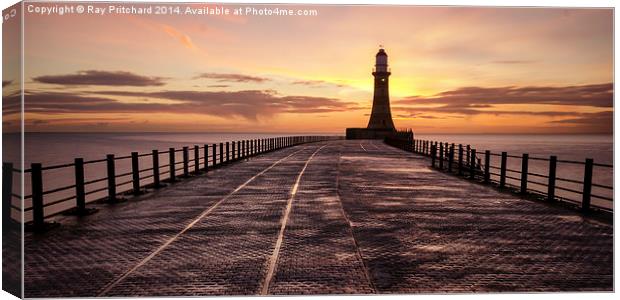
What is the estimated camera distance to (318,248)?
26.0ft

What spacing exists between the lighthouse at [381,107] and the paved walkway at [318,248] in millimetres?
84709

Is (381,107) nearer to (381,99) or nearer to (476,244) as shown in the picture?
(381,99)

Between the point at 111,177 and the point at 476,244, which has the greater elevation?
the point at 111,177

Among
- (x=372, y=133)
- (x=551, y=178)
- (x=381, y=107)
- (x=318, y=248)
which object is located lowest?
(x=318, y=248)

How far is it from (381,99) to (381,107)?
1575 mm

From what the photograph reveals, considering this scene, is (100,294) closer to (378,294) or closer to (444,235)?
(378,294)

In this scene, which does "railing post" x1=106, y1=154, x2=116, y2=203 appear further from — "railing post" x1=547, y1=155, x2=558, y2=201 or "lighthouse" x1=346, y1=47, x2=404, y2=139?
"lighthouse" x1=346, y1=47, x2=404, y2=139

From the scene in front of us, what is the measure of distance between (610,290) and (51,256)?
7133 mm

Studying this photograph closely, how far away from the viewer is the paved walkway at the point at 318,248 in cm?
630

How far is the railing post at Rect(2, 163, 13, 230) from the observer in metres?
7.65

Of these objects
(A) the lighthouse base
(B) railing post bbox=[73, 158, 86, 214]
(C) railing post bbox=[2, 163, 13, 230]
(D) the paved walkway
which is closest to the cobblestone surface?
(D) the paved walkway

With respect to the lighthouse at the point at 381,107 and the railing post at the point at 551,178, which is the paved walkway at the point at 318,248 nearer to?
the railing post at the point at 551,178

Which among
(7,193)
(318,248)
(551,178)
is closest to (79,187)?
Result: (7,193)

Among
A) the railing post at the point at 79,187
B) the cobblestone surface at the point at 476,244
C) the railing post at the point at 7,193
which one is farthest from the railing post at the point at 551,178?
the railing post at the point at 7,193
